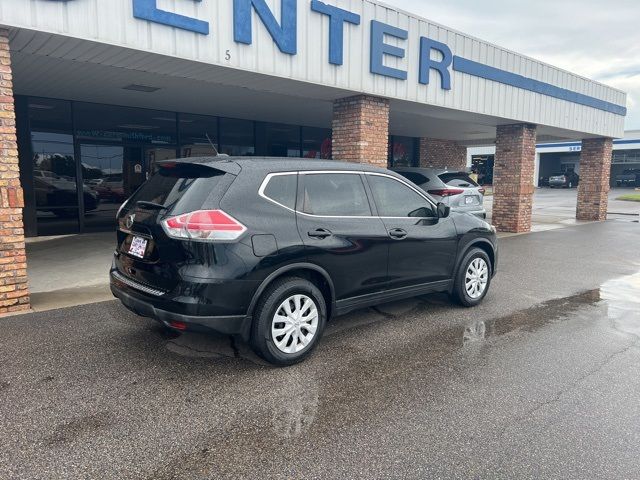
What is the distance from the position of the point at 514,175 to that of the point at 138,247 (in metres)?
11.5

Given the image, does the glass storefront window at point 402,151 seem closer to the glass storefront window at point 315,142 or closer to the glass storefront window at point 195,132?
the glass storefront window at point 315,142

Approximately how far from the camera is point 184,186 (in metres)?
3.88

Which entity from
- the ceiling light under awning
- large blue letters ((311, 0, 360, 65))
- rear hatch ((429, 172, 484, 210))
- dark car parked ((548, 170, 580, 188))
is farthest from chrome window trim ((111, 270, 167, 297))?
dark car parked ((548, 170, 580, 188))

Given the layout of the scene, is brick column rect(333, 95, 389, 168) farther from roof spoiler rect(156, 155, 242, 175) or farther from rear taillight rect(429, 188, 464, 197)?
roof spoiler rect(156, 155, 242, 175)

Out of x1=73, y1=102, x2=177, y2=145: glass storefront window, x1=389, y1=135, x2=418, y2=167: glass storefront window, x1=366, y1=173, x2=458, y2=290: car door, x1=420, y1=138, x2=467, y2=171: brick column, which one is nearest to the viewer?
x1=366, y1=173, x2=458, y2=290: car door

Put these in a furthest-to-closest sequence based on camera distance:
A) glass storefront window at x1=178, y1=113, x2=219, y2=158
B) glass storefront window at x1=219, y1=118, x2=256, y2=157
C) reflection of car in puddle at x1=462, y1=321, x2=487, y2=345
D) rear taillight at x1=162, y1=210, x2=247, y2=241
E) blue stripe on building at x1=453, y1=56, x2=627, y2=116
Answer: glass storefront window at x1=219, y1=118, x2=256, y2=157, glass storefront window at x1=178, y1=113, x2=219, y2=158, blue stripe on building at x1=453, y1=56, x2=627, y2=116, reflection of car in puddle at x1=462, y1=321, x2=487, y2=345, rear taillight at x1=162, y1=210, x2=247, y2=241

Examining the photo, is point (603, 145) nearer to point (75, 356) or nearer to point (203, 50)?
point (203, 50)

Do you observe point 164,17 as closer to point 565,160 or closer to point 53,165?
point 53,165

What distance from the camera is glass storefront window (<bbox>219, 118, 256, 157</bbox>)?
44.5 ft

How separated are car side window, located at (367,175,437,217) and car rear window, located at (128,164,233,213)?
1.66 meters

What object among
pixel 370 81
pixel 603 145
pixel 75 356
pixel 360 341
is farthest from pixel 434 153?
pixel 75 356

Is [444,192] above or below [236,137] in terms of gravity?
below

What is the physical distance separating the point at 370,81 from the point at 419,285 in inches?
180

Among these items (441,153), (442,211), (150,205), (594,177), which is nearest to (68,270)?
(150,205)
